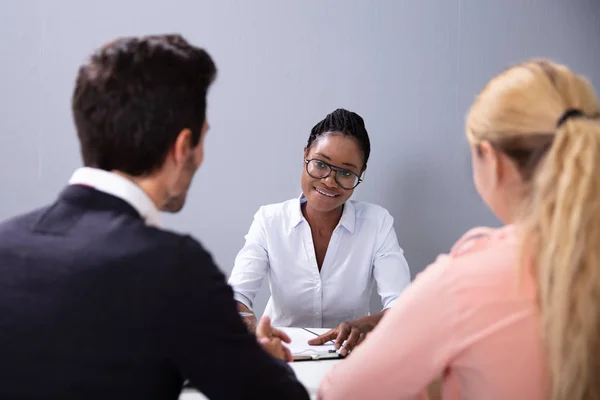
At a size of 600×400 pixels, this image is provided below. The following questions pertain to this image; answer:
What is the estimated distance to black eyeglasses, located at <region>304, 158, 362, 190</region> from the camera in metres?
2.40

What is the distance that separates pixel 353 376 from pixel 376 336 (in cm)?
9

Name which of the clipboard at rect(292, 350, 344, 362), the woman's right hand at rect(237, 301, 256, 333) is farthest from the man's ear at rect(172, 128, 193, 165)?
the woman's right hand at rect(237, 301, 256, 333)

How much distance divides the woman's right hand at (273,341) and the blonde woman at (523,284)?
0.43 m

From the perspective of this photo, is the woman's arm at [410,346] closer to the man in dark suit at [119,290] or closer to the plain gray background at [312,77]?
the man in dark suit at [119,290]

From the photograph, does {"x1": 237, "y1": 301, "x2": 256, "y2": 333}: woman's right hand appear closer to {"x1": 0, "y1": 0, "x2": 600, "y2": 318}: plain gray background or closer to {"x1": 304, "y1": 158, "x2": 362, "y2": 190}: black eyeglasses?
{"x1": 304, "y1": 158, "x2": 362, "y2": 190}: black eyeglasses

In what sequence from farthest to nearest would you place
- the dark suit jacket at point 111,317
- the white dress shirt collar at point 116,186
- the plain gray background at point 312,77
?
the plain gray background at point 312,77 → the white dress shirt collar at point 116,186 → the dark suit jacket at point 111,317

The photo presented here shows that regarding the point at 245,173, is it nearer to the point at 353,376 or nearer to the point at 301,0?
the point at 301,0

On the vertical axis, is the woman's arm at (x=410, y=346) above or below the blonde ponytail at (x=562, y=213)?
below

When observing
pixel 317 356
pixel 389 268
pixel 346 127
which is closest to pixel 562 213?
pixel 317 356

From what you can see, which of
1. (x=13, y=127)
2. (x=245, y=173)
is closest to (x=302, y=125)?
(x=245, y=173)

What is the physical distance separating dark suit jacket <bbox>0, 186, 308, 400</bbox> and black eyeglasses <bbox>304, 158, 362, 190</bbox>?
145 cm

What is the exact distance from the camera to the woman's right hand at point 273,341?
4.85ft

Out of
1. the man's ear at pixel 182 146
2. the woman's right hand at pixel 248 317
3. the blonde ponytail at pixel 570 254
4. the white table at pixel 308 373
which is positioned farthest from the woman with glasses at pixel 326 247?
the blonde ponytail at pixel 570 254

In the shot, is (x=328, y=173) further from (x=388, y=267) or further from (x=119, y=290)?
(x=119, y=290)
